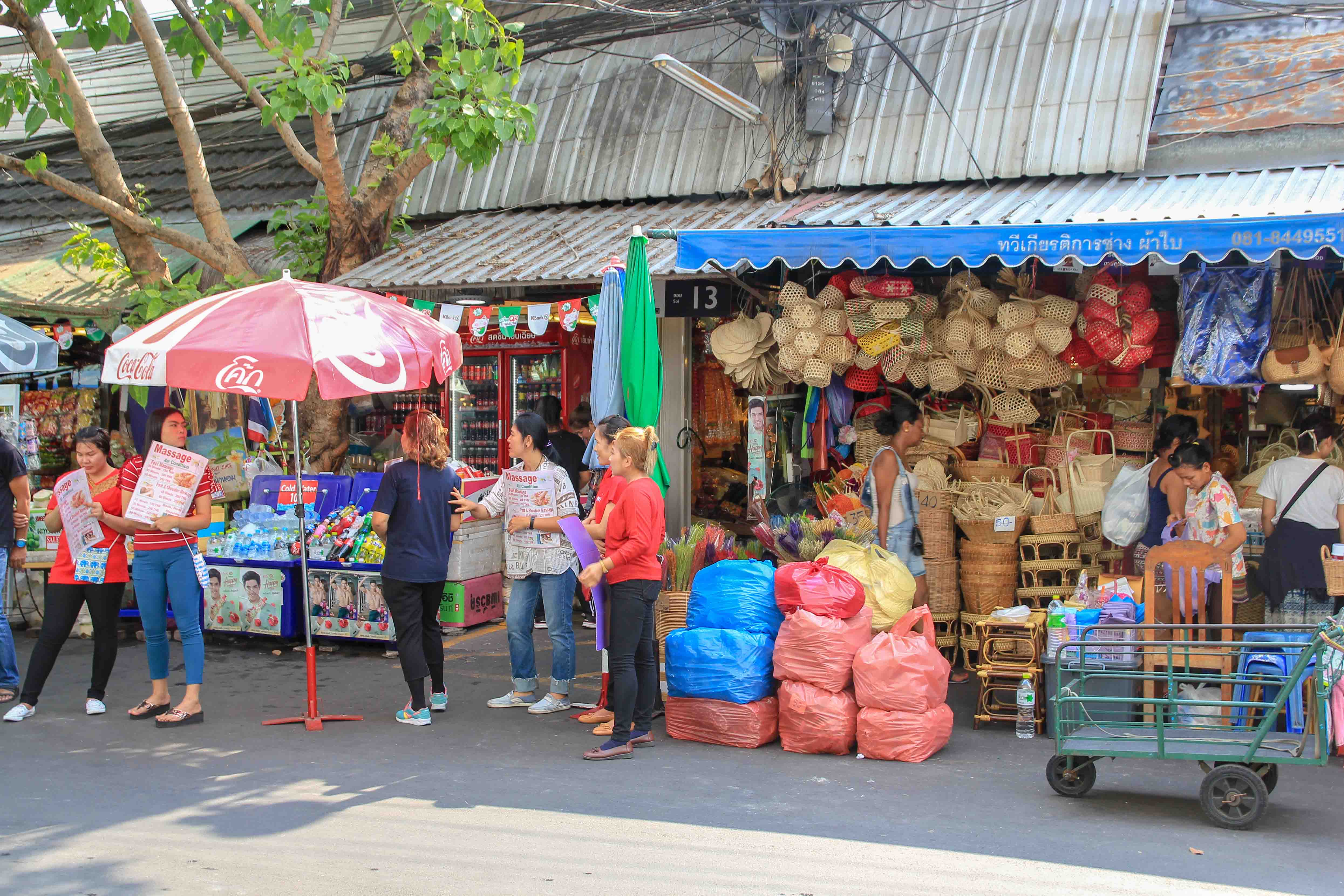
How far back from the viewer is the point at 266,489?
33.0ft

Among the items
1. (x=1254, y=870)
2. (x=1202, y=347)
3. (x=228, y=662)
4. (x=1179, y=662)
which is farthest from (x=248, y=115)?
(x=1254, y=870)

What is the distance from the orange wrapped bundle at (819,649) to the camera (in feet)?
21.3

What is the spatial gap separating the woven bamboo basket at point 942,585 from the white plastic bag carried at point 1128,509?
1145 millimetres

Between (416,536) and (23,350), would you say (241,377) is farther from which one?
(23,350)

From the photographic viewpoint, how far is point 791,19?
32.4 ft

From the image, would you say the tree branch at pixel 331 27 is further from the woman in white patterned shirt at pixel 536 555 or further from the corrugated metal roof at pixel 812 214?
the woman in white patterned shirt at pixel 536 555

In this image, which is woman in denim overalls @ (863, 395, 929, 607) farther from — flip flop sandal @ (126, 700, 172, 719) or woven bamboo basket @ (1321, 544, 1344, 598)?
flip flop sandal @ (126, 700, 172, 719)

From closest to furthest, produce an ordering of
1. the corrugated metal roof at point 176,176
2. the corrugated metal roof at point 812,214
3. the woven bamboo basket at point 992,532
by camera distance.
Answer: the corrugated metal roof at point 812,214, the woven bamboo basket at point 992,532, the corrugated metal roof at point 176,176

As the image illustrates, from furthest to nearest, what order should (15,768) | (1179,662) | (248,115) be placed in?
(248,115) < (1179,662) < (15,768)

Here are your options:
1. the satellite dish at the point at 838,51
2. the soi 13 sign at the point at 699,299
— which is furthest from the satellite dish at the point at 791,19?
the soi 13 sign at the point at 699,299

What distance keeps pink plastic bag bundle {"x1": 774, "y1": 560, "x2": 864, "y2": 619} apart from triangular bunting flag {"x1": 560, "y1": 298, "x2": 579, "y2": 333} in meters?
2.92

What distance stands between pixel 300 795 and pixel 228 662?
11.7ft

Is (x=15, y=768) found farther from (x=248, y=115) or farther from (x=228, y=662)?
(x=248, y=115)

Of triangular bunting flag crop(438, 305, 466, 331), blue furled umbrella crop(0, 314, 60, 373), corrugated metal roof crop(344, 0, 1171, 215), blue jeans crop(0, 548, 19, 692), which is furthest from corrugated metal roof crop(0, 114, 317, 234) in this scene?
blue jeans crop(0, 548, 19, 692)
